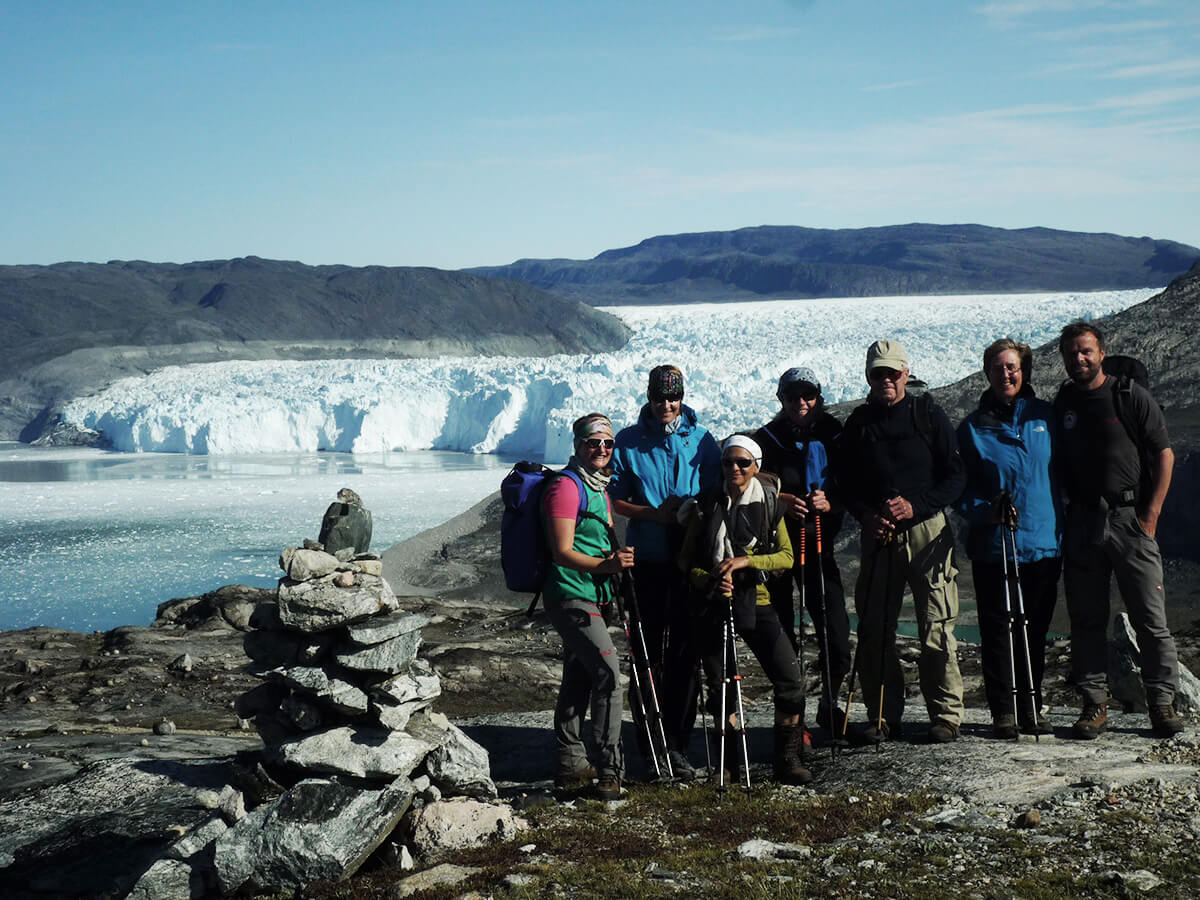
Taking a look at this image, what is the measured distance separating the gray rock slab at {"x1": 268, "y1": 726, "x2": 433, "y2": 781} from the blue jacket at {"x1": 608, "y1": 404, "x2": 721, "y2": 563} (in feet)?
4.85

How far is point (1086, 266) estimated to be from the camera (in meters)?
92.8

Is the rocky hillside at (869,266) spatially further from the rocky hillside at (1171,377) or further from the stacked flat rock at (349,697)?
the stacked flat rock at (349,697)

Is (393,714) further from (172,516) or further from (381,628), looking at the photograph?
(172,516)

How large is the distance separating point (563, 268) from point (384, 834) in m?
124

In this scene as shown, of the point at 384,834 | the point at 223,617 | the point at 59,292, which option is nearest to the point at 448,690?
the point at 223,617

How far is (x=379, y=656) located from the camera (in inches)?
230

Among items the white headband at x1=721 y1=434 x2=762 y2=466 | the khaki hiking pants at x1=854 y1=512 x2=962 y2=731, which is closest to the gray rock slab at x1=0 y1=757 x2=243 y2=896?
the white headband at x1=721 y1=434 x2=762 y2=466

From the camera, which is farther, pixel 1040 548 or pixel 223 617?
pixel 223 617

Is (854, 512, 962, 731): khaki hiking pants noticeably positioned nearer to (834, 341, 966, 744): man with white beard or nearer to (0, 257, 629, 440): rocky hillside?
(834, 341, 966, 744): man with white beard

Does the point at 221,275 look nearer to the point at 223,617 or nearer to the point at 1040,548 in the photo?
the point at 223,617

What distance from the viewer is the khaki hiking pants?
579cm

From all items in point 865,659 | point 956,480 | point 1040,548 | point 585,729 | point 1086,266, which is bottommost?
point 585,729

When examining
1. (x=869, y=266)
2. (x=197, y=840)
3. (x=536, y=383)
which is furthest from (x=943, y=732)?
(x=869, y=266)

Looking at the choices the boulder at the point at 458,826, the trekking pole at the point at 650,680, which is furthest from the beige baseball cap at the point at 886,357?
the boulder at the point at 458,826
